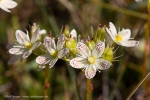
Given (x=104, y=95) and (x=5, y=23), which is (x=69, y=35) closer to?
(x=104, y=95)

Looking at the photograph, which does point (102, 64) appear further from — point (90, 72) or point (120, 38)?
point (120, 38)

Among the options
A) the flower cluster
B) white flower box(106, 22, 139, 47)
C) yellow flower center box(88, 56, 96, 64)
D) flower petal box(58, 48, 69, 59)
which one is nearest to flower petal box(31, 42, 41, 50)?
the flower cluster

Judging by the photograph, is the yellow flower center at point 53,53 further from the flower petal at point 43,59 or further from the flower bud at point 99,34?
the flower bud at point 99,34

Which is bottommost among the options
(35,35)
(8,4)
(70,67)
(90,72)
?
(70,67)

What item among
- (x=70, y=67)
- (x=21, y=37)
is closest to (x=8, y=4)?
(x=21, y=37)

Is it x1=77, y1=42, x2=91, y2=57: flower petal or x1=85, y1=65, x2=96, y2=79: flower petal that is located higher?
x1=77, y1=42, x2=91, y2=57: flower petal

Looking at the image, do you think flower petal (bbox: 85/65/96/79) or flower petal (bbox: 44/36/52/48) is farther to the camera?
flower petal (bbox: 44/36/52/48)

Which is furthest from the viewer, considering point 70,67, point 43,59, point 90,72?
point 70,67

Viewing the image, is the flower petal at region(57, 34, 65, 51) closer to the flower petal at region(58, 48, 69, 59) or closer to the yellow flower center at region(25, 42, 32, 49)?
the flower petal at region(58, 48, 69, 59)
